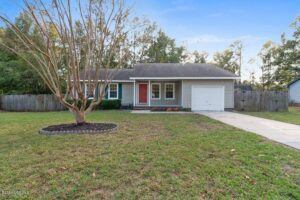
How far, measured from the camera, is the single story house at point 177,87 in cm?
1473

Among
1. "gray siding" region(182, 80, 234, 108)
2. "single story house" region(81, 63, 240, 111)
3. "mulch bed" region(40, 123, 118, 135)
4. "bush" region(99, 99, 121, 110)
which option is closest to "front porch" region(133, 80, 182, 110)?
"single story house" region(81, 63, 240, 111)

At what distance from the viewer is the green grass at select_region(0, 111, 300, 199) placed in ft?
9.21

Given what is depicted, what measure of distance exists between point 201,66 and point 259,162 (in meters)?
14.3

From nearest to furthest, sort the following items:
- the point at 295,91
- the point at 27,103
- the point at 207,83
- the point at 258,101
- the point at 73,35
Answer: the point at 73,35 → the point at 207,83 → the point at 258,101 → the point at 27,103 → the point at 295,91

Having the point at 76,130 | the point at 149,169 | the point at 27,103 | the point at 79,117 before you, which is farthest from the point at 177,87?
the point at 149,169

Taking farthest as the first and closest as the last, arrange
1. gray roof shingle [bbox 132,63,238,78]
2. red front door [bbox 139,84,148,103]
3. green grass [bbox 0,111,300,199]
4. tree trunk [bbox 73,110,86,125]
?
red front door [bbox 139,84,148,103], gray roof shingle [bbox 132,63,238,78], tree trunk [bbox 73,110,86,125], green grass [bbox 0,111,300,199]

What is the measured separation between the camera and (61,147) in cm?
499

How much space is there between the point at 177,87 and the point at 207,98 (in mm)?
2977

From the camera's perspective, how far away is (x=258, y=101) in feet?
50.5

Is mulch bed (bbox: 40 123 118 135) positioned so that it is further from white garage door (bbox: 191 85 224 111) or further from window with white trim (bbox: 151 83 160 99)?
window with white trim (bbox: 151 83 160 99)

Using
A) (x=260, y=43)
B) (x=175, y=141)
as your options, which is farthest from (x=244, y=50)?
(x=175, y=141)

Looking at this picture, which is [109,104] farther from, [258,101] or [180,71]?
[258,101]

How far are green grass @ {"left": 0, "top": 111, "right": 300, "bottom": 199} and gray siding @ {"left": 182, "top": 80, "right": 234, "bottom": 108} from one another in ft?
30.4

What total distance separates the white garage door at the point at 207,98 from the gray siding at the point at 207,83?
1.08 feet
